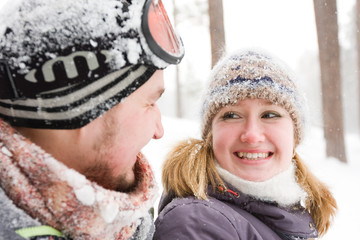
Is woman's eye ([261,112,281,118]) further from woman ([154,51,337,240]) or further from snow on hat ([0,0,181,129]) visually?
snow on hat ([0,0,181,129])

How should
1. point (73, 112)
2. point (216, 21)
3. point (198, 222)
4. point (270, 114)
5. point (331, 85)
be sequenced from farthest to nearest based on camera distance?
point (331, 85) → point (216, 21) → point (270, 114) → point (198, 222) → point (73, 112)

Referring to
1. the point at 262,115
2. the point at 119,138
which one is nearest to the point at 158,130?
the point at 119,138

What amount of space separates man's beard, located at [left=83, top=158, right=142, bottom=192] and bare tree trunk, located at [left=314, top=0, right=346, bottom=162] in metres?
8.21

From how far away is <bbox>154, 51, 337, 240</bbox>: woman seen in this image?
1.89 m

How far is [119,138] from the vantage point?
4.09 feet

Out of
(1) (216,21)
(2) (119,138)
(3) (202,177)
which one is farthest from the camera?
(1) (216,21)

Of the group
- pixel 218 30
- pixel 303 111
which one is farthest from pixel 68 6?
pixel 218 30

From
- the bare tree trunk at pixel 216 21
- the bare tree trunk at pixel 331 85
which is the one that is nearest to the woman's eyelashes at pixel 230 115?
the bare tree trunk at pixel 216 21

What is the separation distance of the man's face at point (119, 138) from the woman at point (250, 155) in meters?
0.54

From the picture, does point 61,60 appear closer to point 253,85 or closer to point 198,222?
point 198,222

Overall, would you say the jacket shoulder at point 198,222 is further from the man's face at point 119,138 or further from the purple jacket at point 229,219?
the man's face at point 119,138

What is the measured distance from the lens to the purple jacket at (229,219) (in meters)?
1.53

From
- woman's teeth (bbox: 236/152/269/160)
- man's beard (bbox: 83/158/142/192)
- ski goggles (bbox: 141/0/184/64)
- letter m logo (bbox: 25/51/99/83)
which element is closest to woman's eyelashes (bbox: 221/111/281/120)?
woman's teeth (bbox: 236/152/269/160)

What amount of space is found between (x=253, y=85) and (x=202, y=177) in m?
0.63
